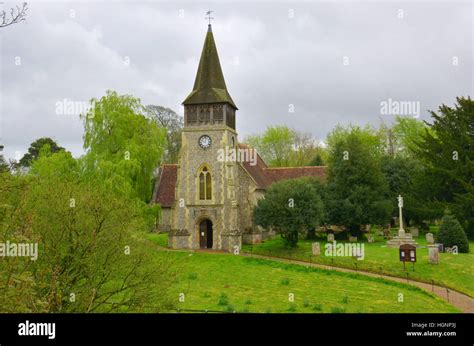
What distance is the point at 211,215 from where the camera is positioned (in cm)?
3662

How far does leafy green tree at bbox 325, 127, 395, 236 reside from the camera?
124 feet

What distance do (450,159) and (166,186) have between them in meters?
27.4

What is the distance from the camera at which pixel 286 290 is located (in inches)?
904

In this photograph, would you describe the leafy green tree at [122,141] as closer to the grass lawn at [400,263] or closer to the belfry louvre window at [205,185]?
the belfry louvre window at [205,185]

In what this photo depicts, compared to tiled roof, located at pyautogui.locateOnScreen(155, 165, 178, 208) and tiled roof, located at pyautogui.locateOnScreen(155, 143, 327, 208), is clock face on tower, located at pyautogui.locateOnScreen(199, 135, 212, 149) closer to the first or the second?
tiled roof, located at pyautogui.locateOnScreen(155, 143, 327, 208)

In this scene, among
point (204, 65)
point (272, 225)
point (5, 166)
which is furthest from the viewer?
point (204, 65)

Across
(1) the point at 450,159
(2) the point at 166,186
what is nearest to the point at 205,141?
(2) the point at 166,186

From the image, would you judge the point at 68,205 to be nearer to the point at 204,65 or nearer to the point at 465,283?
the point at 465,283

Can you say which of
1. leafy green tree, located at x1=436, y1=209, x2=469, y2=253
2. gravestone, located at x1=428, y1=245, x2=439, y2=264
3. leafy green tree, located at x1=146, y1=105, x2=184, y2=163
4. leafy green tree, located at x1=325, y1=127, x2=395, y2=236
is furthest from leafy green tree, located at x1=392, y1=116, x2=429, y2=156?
gravestone, located at x1=428, y1=245, x2=439, y2=264

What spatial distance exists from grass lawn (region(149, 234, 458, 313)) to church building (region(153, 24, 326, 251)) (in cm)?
622

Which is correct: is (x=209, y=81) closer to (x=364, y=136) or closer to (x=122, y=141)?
(x=122, y=141)

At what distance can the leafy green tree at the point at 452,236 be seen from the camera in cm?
3133
